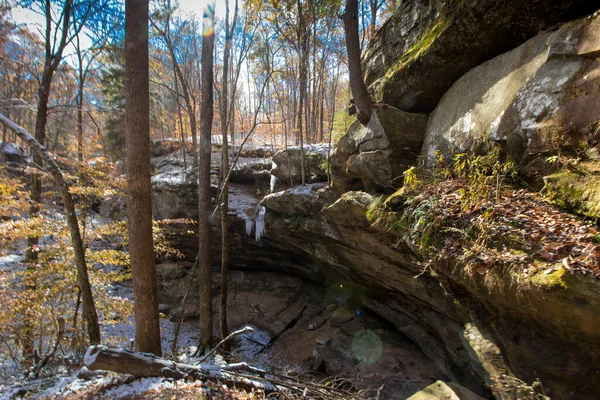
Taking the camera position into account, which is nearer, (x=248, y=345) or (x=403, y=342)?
(x=403, y=342)

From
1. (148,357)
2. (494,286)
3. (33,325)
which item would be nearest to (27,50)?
(33,325)

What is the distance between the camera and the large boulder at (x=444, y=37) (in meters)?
4.22

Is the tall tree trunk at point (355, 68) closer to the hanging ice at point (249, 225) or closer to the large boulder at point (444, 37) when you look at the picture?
the large boulder at point (444, 37)

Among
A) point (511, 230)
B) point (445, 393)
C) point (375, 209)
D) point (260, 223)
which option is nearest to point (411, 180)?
point (375, 209)

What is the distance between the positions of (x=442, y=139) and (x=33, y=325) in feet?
26.6

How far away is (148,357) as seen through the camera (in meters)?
3.09

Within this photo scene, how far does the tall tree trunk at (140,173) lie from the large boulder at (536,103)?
4.55 metres

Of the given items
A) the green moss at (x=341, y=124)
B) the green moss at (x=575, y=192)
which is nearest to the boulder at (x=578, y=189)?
the green moss at (x=575, y=192)

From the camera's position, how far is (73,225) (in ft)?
15.0

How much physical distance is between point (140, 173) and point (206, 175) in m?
3.20

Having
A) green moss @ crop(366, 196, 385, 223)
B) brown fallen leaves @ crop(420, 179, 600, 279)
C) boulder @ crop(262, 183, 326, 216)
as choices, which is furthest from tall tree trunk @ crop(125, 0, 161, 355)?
boulder @ crop(262, 183, 326, 216)

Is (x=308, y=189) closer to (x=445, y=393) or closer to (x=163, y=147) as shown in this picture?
(x=445, y=393)

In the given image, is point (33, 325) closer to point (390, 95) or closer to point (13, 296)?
point (13, 296)

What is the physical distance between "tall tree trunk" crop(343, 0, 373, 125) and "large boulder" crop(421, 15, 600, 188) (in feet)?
5.98
